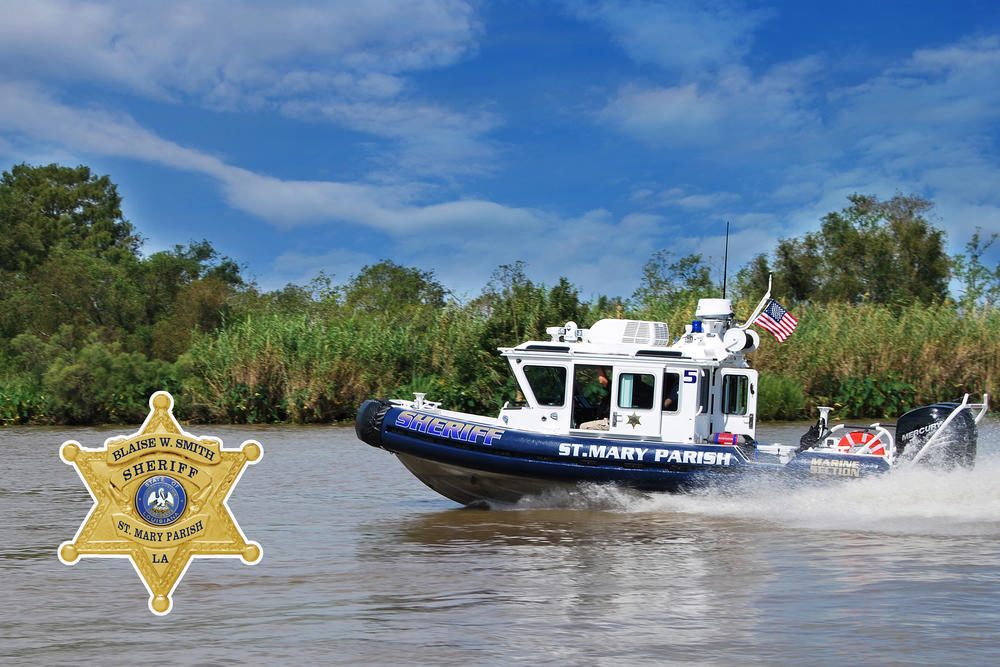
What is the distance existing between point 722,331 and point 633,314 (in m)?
11.2

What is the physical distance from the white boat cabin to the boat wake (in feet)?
2.26

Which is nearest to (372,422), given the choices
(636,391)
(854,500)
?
(636,391)

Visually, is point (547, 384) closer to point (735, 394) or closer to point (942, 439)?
point (735, 394)

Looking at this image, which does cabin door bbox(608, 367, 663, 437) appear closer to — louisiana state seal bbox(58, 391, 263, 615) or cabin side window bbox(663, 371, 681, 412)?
cabin side window bbox(663, 371, 681, 412)

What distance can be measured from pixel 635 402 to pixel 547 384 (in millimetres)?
989

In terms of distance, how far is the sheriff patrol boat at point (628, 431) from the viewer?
1149cm

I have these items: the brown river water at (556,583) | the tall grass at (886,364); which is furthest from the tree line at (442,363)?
the brown river water at (556,583)

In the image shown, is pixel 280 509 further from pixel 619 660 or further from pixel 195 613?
pixel 619 660

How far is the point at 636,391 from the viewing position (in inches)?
467

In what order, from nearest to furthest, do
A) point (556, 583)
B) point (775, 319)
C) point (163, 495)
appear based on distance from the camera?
point (163, 495), point (556, 583), point (775, 319)

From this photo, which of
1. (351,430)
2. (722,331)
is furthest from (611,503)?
(351,430)

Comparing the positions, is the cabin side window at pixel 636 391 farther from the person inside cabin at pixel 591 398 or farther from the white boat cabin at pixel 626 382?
the person inside cabin at pixel 591 398

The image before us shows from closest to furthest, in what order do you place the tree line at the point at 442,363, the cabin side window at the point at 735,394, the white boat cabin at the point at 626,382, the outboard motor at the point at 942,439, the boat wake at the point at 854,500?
the boat wake at the point at 854,500 → the outboard motor at the point at 942,439 → the white boat cabin at the point at 626,382 → the cabin side window at the point at 735,394 → the tree line at the point at 442,363

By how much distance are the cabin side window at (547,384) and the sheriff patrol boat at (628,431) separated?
0.04 ft
